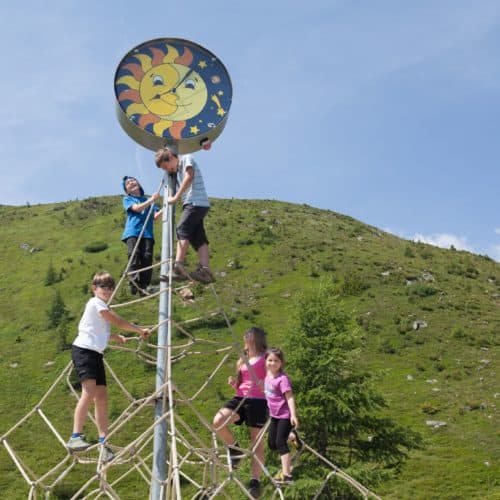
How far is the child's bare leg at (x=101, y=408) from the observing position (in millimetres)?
5988

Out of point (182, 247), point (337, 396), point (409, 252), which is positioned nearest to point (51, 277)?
point (409, 252)

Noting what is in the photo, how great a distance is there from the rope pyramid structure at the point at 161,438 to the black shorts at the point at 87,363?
0.54 m

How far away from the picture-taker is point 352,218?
8000cm

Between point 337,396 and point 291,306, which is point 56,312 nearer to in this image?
point 291,306

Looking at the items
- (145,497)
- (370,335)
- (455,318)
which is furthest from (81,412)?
(455,318)

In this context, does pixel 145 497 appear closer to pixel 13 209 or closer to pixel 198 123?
pixel 198 123

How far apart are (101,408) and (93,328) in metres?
0.77

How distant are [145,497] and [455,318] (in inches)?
1143

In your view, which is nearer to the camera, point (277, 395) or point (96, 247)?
point (277, 395)

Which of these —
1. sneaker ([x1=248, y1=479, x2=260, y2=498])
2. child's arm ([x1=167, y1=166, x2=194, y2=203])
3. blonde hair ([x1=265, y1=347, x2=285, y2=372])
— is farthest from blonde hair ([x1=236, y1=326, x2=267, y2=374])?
child's arm ([x1=167, y1=166, x2=194, y2=203])

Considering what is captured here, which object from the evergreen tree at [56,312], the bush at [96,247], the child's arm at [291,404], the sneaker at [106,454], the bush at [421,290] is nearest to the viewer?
the sneaker at [106,454]

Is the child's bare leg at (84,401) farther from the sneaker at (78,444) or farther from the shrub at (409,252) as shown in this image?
the shrub at (409,252)

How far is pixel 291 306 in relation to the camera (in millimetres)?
22516

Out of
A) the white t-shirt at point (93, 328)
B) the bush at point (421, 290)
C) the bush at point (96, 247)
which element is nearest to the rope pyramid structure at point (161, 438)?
the white t-shirt at point (93, 328)
